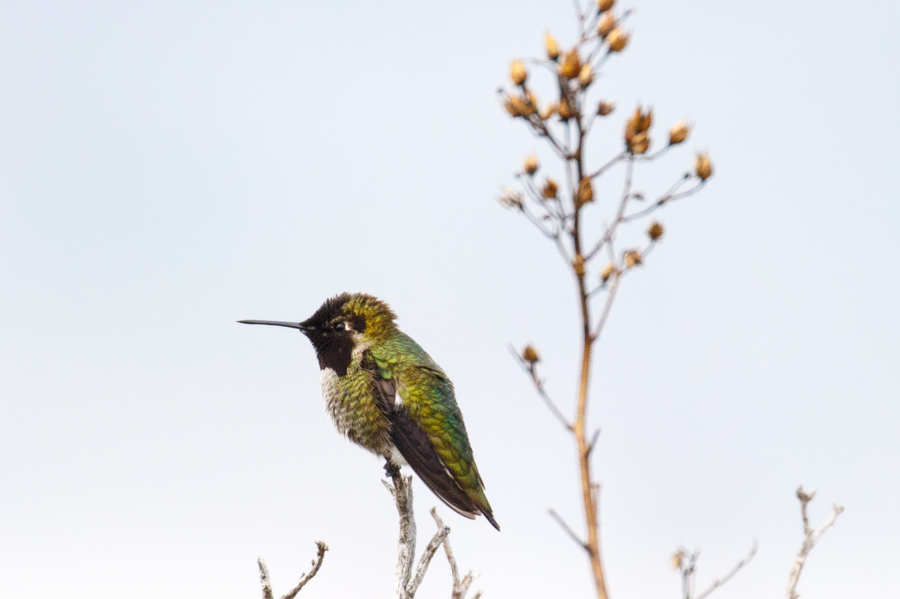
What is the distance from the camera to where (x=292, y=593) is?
6.05 meters

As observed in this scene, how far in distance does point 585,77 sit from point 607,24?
385 millimetres

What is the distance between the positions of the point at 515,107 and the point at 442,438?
257 inches

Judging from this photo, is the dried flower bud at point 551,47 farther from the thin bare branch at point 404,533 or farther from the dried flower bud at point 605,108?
the thin bare branch at point 404,533

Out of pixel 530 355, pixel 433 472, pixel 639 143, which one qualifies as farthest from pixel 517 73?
pixel 433 472

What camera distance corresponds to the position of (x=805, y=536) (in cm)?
375

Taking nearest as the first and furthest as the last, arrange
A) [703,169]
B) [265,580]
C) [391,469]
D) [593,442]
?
[593,442], [703,169], [265,580], [391,469]

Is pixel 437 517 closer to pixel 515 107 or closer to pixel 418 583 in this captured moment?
pixel 418 583

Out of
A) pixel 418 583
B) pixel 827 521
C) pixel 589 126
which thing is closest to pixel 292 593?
pixel 418 583

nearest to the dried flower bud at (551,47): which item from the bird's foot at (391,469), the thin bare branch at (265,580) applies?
the thin bare branch at (265,580)

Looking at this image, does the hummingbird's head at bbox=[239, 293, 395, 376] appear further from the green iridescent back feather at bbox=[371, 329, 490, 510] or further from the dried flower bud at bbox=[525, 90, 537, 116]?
the dried flower bud at bbox=[525, 90, 537, 116]

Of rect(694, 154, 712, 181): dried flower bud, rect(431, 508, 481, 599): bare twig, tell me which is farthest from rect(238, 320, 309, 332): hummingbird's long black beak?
rect(694, 154, 712, 181): dried flower bud

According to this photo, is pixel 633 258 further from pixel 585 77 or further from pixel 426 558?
pixel 426 558

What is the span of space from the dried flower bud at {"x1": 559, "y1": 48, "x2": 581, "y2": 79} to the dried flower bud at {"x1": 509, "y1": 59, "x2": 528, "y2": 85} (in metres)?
0.23

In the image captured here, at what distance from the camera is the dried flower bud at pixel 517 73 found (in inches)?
146
